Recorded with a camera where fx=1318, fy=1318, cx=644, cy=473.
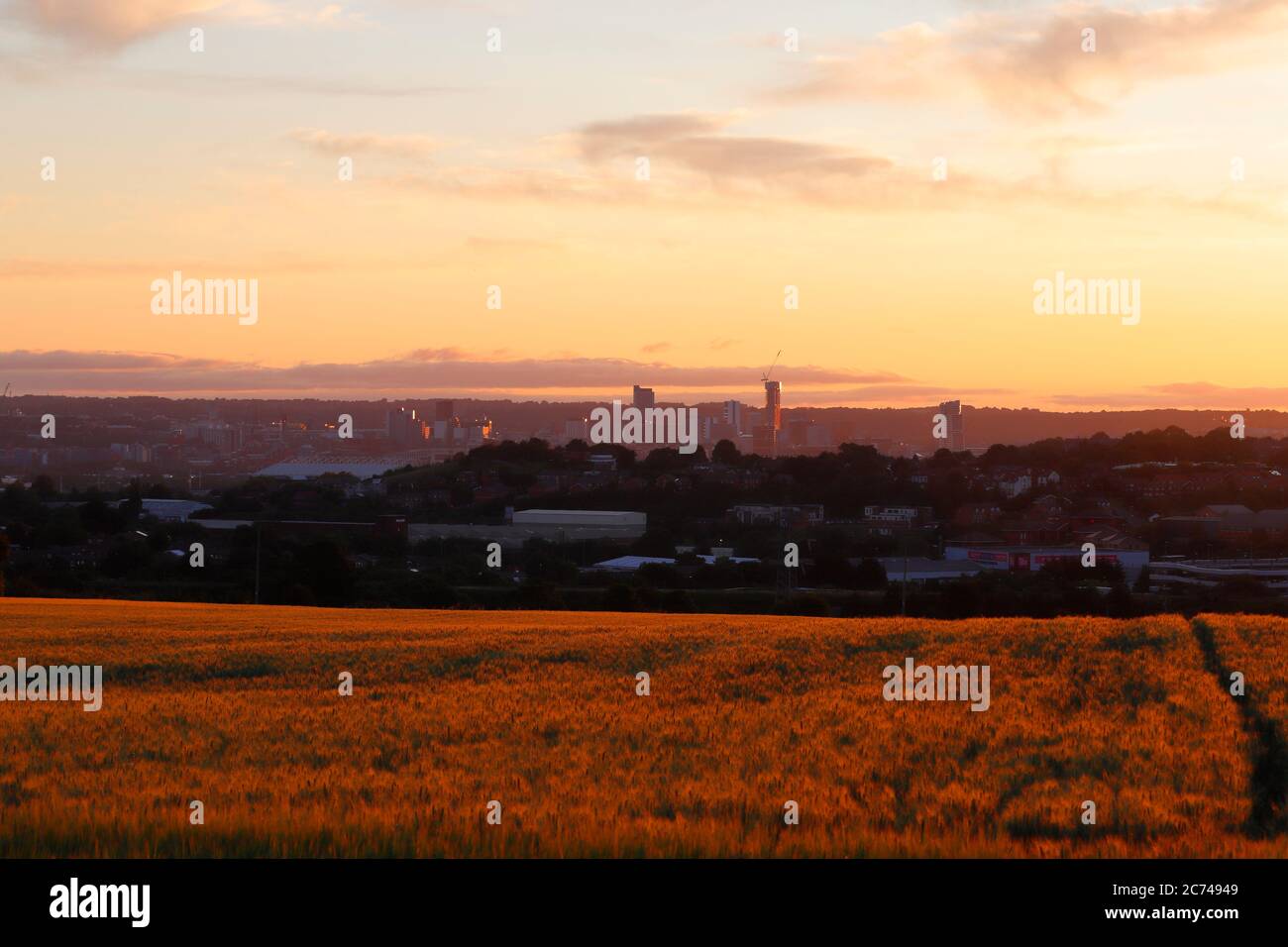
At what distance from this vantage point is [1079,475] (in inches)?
4264

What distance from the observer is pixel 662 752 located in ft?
45.0

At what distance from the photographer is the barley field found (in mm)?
9523

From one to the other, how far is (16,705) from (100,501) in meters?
85.0

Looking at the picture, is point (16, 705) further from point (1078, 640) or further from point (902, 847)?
point (1078, 640)

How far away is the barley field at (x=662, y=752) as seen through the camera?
31.2ft

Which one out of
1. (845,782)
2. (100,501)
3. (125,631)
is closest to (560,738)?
(845,782)
